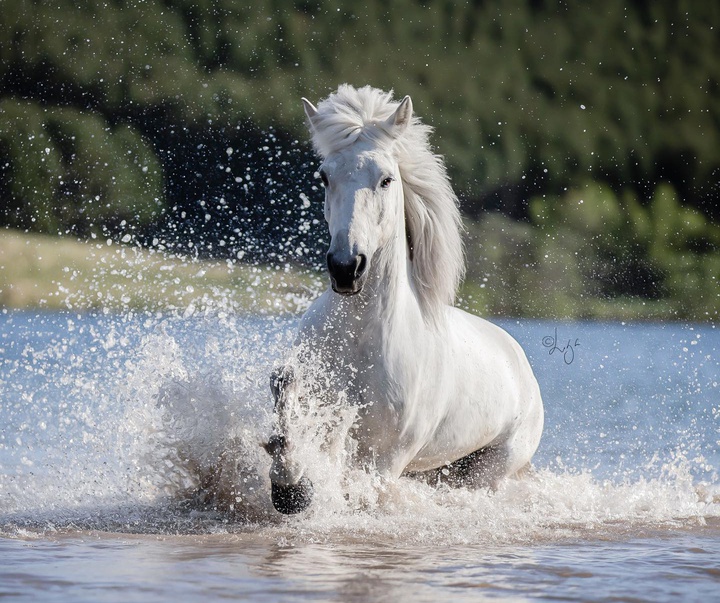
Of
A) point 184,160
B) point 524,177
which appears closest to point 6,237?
point 184,160

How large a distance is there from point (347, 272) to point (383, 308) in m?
0.47

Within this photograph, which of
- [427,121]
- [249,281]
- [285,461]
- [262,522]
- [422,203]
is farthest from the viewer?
[427,121]

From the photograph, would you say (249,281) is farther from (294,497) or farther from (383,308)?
(294,497)

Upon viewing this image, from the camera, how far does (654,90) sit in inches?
2940

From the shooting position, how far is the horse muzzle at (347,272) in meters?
3.79

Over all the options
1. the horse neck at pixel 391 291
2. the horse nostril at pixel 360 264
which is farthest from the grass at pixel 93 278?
the horse nostril at pixel 360 264

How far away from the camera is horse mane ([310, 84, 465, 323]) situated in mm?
4402

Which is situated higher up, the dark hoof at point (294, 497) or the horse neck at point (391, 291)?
the horse neck at point (391, 291)

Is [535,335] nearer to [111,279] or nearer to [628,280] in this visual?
[111,279]

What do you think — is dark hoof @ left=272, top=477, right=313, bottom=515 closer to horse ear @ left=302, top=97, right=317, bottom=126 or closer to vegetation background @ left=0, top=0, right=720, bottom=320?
horse ear @ left=302, top=97, right=317, bottom=126

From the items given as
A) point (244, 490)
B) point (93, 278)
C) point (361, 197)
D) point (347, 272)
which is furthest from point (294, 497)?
point (93, 278)

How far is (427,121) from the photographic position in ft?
219

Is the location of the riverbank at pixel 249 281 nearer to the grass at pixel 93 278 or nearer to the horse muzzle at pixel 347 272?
the grass at pixel 93 278

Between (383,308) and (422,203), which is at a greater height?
(422,203)
